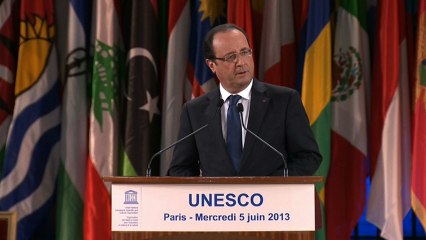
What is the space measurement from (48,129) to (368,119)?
219 centimetres

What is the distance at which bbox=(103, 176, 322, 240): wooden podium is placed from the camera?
2.84m

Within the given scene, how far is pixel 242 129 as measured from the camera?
11.8 feet

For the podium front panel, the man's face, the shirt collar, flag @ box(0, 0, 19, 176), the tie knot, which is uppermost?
flag @ box(0, 0, 19, 176)

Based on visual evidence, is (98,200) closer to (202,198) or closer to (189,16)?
(189,16)

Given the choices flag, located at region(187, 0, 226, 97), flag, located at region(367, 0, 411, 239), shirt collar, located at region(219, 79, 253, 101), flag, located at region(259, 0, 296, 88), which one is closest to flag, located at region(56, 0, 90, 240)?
flag, located at region(187, 0, 226, 97)

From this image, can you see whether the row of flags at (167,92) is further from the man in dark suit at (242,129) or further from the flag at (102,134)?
the man in dark suit at (242,129)

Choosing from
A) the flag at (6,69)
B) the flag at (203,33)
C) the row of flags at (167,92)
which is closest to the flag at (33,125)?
the row of flags at (167,92)

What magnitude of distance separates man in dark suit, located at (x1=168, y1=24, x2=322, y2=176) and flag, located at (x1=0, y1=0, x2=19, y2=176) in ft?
7.72

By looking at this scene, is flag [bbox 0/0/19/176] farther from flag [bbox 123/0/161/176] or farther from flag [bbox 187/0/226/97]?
flag [bbox 187/0/226/97]

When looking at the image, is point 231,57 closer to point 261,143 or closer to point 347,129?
point 261,143

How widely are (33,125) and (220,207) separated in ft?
10.1

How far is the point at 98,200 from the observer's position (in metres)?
5.59

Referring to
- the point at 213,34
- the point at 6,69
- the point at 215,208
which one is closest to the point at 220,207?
the point at 215,208

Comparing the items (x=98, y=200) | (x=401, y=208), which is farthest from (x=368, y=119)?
(x=98, y=200)
